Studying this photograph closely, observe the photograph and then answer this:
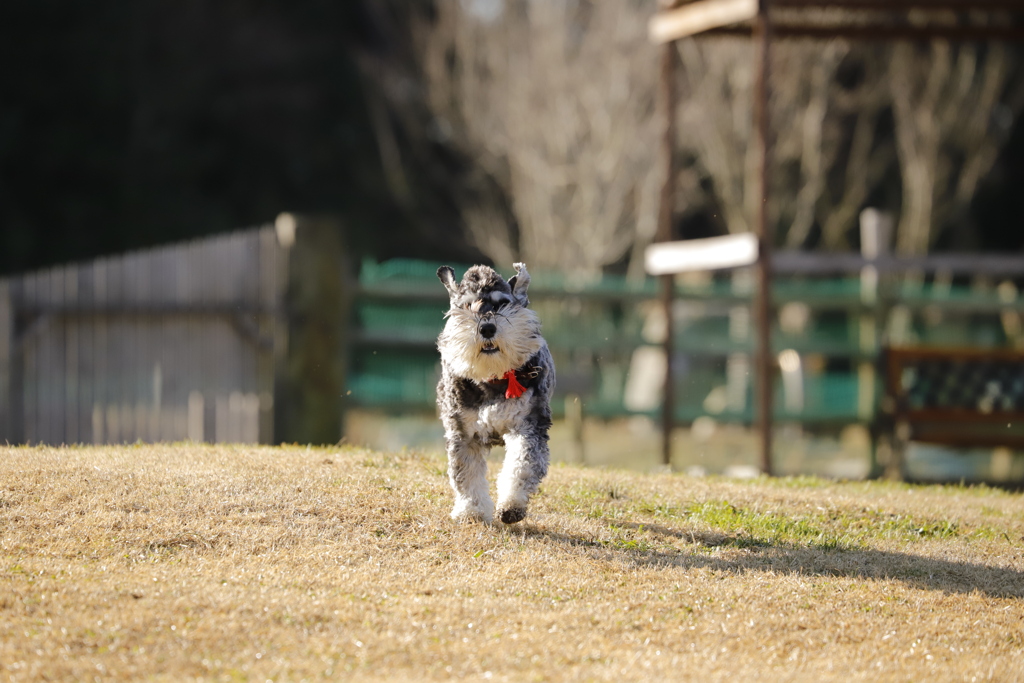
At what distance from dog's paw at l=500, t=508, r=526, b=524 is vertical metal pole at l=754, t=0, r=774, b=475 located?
600 cm

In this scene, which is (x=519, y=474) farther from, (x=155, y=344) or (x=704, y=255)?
(x=155, y=344)

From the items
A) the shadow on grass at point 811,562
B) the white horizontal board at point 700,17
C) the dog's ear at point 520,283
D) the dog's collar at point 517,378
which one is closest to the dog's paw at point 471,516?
the shadow on grass at point 811,562

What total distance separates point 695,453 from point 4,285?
8.89 meters

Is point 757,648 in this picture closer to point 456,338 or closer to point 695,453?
point 456,338

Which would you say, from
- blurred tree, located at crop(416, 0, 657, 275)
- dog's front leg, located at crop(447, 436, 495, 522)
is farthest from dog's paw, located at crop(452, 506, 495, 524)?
blurred tree, located at crop(416, 0, 657, 275)

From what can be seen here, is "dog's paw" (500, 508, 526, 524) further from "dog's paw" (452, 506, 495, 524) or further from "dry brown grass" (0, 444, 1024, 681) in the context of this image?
"dog's paw" (452, 506, 495, 524)

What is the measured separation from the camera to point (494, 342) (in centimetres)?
656

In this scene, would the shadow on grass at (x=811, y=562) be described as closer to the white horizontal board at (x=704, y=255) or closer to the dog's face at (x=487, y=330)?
the dog's face at (x=487, y=330)

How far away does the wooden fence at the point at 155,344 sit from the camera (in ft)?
40.7

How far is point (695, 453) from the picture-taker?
1593 cm

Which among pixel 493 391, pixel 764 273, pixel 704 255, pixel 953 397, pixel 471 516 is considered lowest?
pixel 471 516

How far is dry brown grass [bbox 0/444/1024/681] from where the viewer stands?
17.0 ft

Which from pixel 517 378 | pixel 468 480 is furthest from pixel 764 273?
pixel 468 480

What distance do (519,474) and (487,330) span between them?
2.80ft
